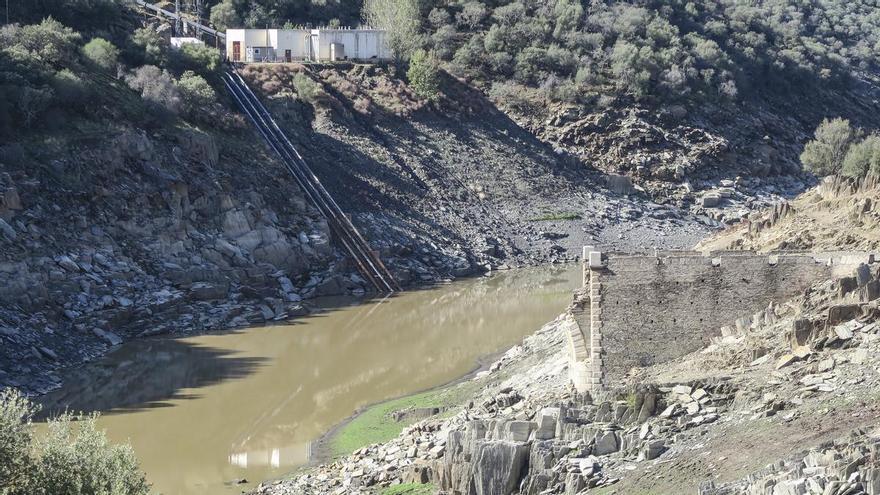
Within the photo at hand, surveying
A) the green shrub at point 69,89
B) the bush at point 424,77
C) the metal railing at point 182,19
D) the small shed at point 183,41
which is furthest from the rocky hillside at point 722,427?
the metal railing at point 182,19

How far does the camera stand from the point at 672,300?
103 ft

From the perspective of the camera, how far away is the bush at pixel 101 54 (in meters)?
77.6

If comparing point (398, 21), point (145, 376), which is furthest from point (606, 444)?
point (398, 21)

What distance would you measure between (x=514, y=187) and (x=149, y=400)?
42529 millimetres

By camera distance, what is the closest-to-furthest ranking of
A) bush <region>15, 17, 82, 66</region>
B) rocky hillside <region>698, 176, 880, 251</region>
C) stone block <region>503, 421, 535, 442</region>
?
stone block <region>503, 421, 535, 442</region>
rocky hillside <region>698, 176, 880, 251</region>
bush <region>15, 17, 82, 66</region>

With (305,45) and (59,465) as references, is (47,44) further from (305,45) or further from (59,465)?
(59,465)

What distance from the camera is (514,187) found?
292 ft

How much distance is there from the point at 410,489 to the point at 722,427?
7.49m

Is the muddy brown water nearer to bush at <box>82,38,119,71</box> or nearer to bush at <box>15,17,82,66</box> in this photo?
bush at <box>15,17,82,66</box>

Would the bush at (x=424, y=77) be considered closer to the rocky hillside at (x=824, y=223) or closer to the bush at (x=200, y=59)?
the bush at (x=200, y=59)

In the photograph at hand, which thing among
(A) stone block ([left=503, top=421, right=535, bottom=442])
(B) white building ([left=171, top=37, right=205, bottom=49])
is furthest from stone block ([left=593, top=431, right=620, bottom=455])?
(B) white building ([left=171, top=37, right=205, bottom=49])

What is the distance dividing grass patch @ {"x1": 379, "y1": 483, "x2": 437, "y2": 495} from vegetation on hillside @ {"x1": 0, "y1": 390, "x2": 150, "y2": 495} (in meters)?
5.04

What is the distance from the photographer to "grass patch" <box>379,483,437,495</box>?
28350 millimetres

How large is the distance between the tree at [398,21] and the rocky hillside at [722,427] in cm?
7136
